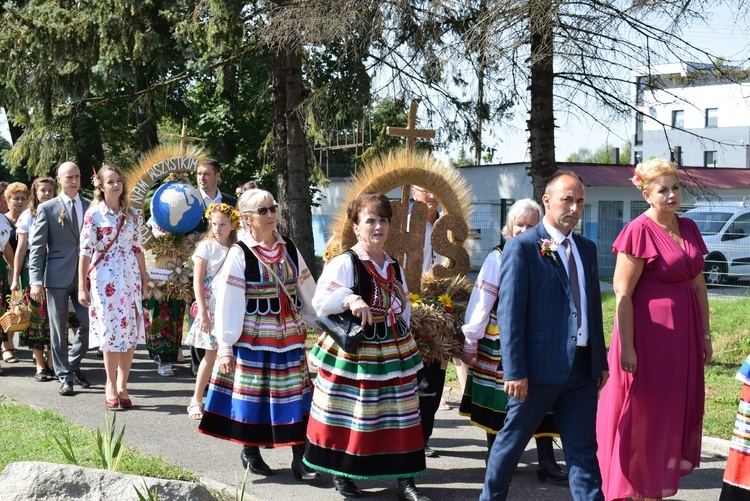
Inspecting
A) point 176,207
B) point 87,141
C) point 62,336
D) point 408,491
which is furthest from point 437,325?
point 87,141

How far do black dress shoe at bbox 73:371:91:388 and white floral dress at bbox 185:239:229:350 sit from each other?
1582 millimetres

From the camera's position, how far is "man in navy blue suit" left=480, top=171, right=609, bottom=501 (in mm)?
4594

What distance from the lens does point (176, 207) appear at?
8.96 metres

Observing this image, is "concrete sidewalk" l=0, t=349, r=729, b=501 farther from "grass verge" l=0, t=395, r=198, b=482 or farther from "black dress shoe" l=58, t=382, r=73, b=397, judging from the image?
"grass verge" l=0, t=395, r=198, b=482

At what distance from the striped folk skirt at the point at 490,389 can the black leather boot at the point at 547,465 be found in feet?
0.44

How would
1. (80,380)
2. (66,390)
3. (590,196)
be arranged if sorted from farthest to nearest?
(590,196), (80,380), (66,390)

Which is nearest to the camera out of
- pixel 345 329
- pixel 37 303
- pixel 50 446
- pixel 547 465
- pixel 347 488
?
pixel 345 329

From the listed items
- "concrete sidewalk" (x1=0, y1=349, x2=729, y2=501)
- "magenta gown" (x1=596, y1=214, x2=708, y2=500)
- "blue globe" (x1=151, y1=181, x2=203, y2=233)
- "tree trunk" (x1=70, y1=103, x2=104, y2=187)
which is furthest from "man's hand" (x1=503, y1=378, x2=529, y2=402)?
"tree trunk" (x1=70, y1=103, x2=104, y2=187)

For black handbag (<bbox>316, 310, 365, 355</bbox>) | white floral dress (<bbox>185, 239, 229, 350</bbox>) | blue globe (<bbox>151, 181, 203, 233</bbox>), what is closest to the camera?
black handbag (<bbox>316, 310, 365, 355</bbox>)

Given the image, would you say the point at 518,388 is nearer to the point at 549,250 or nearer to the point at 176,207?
the point at 549,250

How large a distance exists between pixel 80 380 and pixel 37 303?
1.32 meters

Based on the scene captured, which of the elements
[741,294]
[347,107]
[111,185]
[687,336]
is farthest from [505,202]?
[687,336]

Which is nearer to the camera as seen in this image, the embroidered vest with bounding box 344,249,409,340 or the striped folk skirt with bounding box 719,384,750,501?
the striped folk skirt with bounding box 719,384,750,501

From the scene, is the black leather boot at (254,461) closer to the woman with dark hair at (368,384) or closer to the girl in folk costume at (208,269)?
the woman with dark hair at (368,384)
